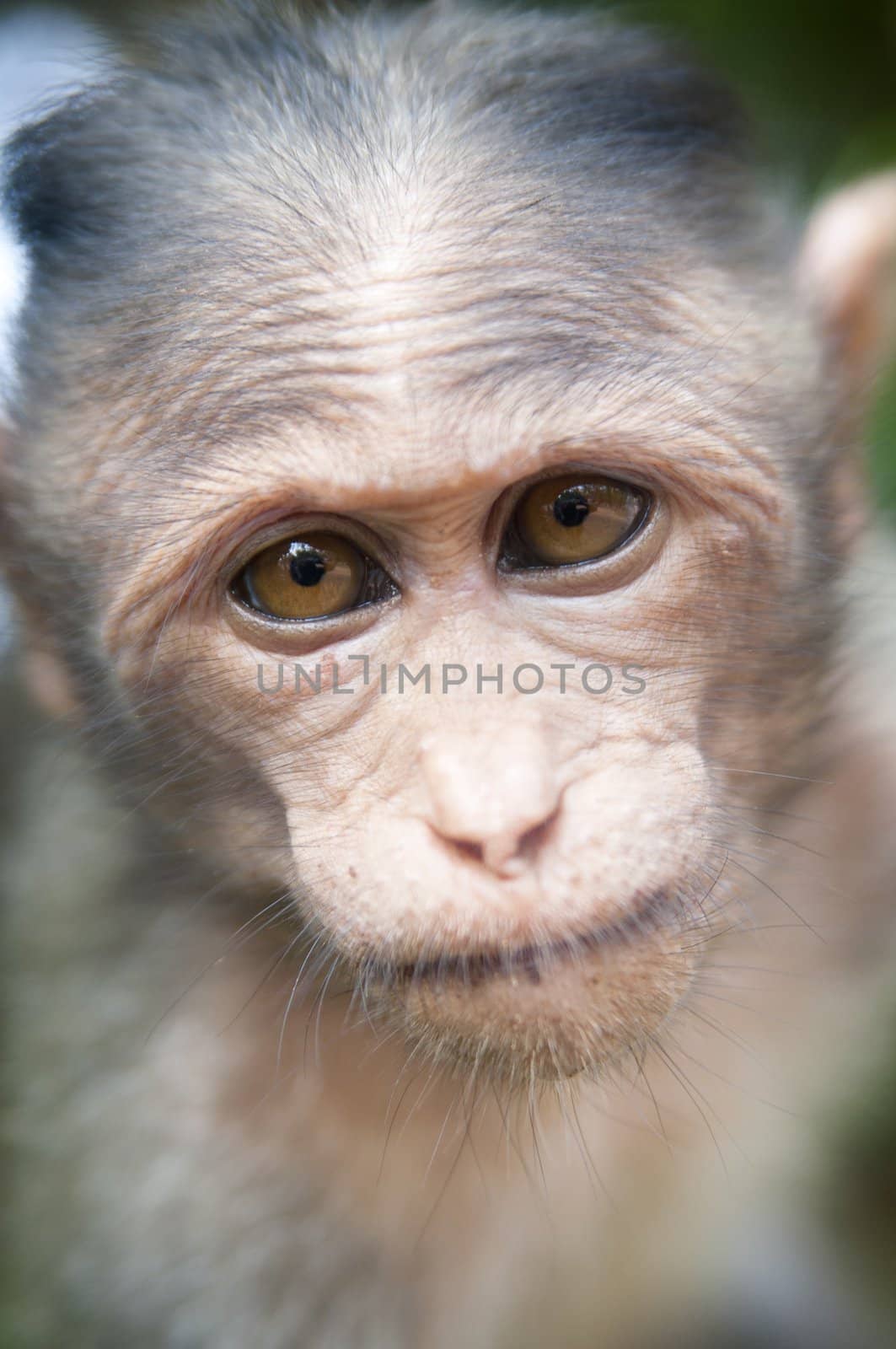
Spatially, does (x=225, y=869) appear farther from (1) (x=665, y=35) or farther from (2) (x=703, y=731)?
(1) (x=665, y=35)

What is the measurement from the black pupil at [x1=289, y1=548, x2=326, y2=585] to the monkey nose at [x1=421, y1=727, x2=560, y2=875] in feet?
1.16

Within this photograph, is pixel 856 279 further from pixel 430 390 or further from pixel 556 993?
pixel 556 993

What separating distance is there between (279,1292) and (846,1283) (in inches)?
64.0

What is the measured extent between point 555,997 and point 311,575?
0.64 metres

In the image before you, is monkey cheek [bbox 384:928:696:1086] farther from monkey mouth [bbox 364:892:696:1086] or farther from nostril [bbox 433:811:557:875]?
nostril [bbox 433:811:557:875]

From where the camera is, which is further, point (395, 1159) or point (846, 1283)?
point (846, 1283)

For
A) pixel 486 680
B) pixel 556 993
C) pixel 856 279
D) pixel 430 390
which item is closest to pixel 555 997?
pixel 556 993

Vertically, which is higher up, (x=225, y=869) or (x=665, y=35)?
(x=665, y=35)

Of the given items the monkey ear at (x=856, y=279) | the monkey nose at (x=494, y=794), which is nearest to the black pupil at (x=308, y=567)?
the monkey nose at (x=494, y=794)

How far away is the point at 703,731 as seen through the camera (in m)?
1.76

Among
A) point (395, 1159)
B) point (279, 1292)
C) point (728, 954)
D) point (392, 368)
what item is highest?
point (392, 368)

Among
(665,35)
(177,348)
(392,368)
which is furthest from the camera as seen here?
(665,35)

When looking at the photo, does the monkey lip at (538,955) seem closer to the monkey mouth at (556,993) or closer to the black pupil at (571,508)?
the monkey mouth at (556,993)

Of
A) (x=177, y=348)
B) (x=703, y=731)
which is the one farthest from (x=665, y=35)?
(x=703, y=731)
